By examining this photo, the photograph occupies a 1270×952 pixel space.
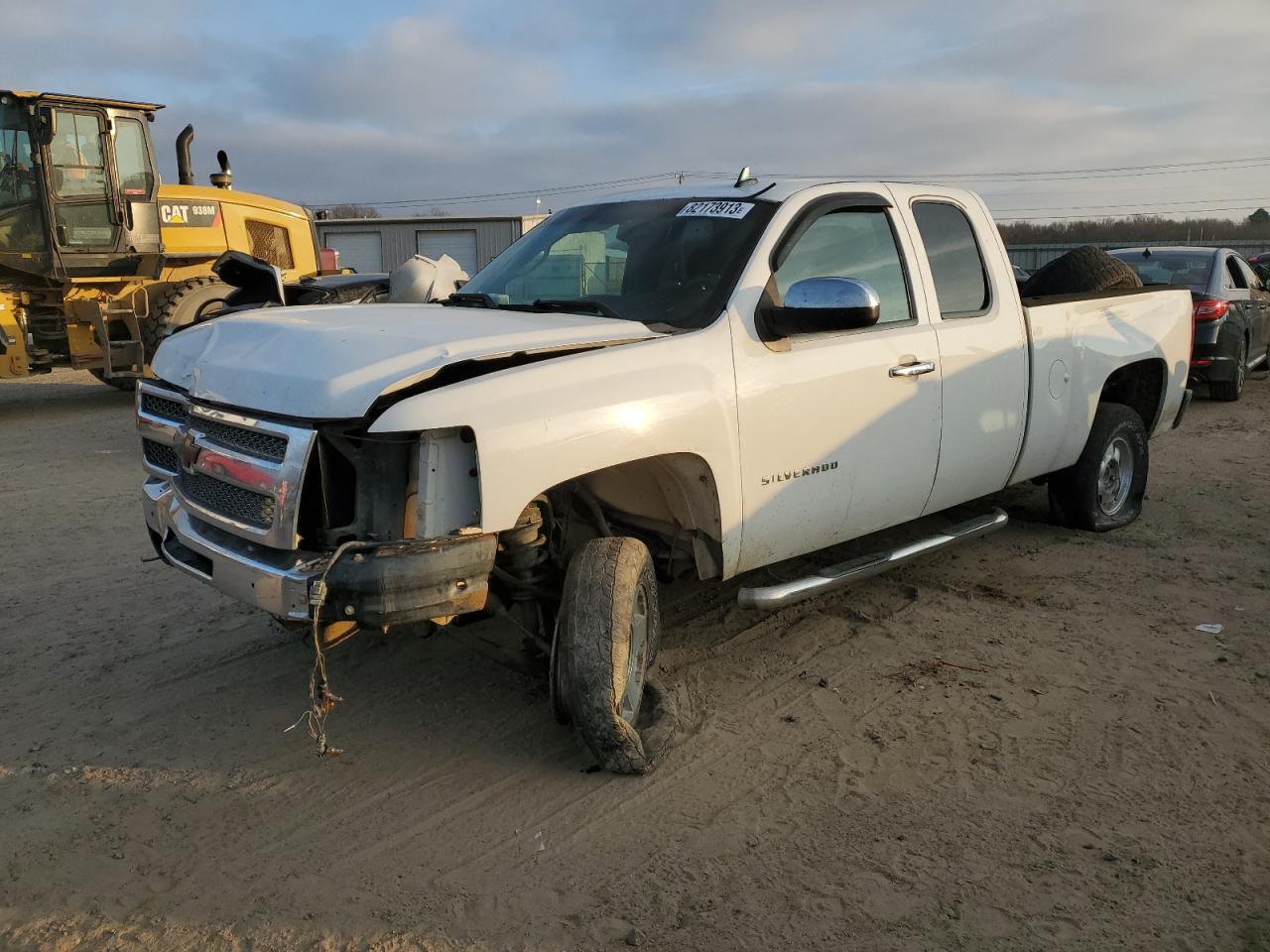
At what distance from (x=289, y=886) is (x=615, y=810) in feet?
3.39

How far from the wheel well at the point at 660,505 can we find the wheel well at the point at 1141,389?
149 inches

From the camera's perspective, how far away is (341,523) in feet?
10.8

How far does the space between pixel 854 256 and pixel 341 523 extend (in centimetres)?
265

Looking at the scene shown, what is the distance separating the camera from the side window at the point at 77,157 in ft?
38.9

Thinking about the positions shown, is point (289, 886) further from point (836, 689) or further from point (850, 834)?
point (836, 689)

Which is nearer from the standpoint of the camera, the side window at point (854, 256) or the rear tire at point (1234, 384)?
the side window at point (854, 256)

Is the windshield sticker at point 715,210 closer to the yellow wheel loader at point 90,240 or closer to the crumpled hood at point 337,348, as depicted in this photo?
the crumpled hood at point 337,348

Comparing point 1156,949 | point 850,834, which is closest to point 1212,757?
point 1156,949

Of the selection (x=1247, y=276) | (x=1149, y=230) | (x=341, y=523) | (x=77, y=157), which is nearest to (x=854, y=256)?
(x=341, y=523)

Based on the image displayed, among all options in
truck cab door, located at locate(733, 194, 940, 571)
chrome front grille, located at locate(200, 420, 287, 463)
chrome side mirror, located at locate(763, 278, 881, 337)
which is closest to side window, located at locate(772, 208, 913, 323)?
truck cab door, located at locate(733, 194, 940, 571)

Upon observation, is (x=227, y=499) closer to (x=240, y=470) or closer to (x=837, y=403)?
(x=240, y=470)

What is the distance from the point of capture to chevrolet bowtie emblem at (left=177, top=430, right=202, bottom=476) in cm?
355

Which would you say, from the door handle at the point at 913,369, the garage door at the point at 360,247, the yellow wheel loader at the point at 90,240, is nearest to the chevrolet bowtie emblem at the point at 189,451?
the door handle at the point at 913,369

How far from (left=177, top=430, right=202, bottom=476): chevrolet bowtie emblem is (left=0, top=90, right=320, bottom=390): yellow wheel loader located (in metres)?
9.65
